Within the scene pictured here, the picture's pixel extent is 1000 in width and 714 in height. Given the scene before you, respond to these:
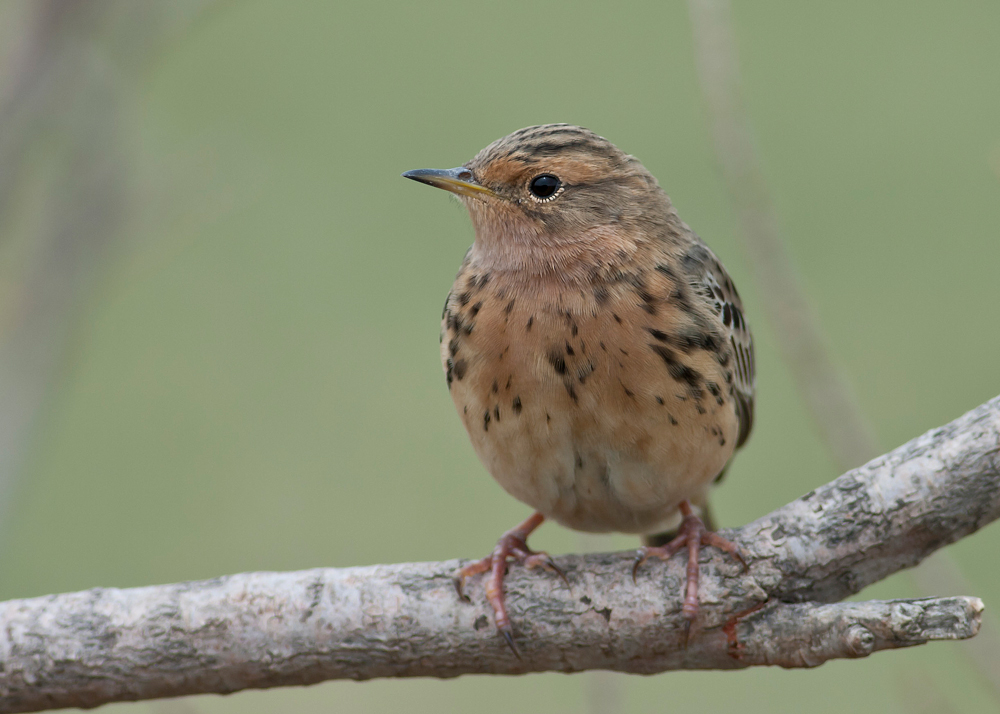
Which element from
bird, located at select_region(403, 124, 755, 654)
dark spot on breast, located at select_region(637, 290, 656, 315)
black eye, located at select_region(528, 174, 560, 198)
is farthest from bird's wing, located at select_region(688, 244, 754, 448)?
black eye, located at select_region(528, 174, 560, 198)

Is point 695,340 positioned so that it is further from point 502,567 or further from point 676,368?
point 502,567

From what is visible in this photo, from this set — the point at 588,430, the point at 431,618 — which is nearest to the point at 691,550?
the point at 588,430

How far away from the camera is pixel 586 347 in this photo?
12.8 ft

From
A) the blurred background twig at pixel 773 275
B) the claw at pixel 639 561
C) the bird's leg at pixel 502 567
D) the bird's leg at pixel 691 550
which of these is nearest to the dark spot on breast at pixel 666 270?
the blurred background twig at pixel 773 275

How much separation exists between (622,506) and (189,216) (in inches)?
80.5

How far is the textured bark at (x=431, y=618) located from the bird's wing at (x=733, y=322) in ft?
2.59

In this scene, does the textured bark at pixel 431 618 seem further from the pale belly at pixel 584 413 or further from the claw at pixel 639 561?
the pale belly at pixel 584 413

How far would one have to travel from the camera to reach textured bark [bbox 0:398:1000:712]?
12.2 ft

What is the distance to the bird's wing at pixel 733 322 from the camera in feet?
14.1

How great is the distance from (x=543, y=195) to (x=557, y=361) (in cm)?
76

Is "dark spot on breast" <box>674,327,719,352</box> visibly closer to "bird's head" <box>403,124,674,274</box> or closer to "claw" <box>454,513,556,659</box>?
"bird's head" <box>403,124,674,274</box>

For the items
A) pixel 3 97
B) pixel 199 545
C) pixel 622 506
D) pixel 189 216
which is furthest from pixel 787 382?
pixel 3 97

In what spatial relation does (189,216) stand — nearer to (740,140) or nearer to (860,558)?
(740,140)

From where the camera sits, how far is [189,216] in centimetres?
432
